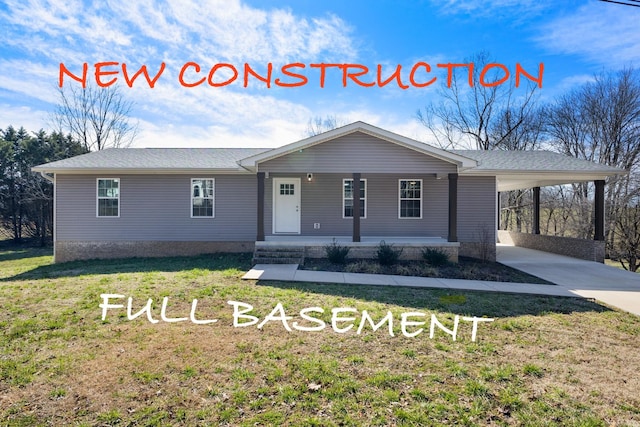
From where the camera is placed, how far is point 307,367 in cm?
371

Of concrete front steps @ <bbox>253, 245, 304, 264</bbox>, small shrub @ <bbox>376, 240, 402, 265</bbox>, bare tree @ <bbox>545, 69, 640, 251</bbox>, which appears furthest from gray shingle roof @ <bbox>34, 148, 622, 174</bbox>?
bare tree @ <bbox>545, 69, 640, 251</bbox>

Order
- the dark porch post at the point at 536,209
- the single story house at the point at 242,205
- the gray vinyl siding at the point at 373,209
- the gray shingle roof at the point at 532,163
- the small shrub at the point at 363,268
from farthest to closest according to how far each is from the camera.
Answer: the dark porch post at the point at 536,209
the gray vinyl siding at the point at 373,209
the single story house at the point at 242,205
the gray shingle roof at the point at 532,163
the small shrub at the point at 363,268

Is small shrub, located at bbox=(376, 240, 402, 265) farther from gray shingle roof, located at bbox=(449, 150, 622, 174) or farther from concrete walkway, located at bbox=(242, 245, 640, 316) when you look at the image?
gray shingle roof, located at bbox=(449, 150, 622, 174)

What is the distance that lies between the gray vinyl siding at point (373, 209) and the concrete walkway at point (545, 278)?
289 cm

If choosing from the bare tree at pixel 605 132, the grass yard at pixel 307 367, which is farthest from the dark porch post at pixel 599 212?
the bare tree at pixel 605 132

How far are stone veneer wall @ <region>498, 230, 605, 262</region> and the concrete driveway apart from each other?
0.34 m

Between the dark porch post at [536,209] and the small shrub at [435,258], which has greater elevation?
the dark porch post at [536,209]

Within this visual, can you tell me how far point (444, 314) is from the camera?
18.0 feet

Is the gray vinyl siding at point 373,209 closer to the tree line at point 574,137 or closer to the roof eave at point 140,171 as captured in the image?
the roof eave at point 140,171

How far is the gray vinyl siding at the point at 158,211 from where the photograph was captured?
39.1 feet

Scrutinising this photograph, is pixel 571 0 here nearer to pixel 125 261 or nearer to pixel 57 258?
pixel 125 261

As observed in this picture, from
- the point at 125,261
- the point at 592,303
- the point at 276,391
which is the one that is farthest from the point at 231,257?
the point at 592,303

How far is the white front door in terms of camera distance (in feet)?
40.1

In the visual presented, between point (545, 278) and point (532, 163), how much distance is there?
16.5ft
